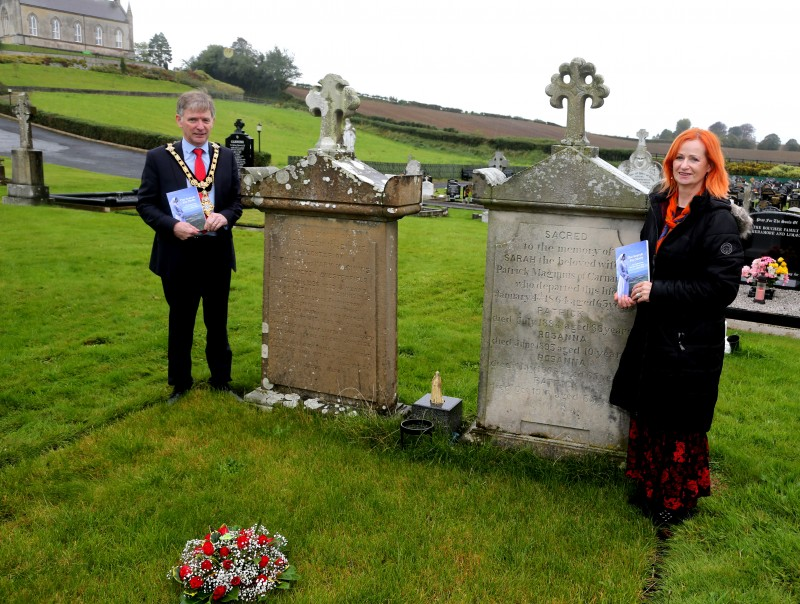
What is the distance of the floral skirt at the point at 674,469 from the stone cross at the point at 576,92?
2.00 meters

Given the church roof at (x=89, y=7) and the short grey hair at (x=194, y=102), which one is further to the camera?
the church roof at (x=89, y=7)

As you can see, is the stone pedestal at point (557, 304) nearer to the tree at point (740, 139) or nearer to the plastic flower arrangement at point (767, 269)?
the plastic flower arrangement at point (767, 269)

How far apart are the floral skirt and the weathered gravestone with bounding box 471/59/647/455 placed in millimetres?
638

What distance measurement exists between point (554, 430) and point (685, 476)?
42.8 inches

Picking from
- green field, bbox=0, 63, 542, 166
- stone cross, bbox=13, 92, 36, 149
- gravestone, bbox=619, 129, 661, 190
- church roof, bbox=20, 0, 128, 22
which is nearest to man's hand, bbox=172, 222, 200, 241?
gravestone, bbox=619, 129, 661, 190

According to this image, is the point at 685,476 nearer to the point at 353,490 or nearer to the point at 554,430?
the point at 554,430

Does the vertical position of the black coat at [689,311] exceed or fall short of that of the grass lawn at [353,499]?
it exceeds it

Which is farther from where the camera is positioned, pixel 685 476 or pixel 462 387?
pixel 462 387

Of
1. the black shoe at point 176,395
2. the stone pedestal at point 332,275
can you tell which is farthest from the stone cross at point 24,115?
the stone pedestal at point 332,275

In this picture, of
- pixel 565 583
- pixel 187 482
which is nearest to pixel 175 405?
pixel 187 482

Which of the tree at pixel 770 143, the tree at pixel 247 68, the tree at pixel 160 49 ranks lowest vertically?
the tree at pixel 770 143

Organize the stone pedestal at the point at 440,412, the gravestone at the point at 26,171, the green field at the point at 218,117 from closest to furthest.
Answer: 1. the stone pedestal at the point at 440,412
2. the gravestone at the point at 26,171
3. the green field at the point at 218,117

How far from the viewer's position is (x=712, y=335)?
3.68m

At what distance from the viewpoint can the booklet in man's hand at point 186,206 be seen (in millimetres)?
5070
